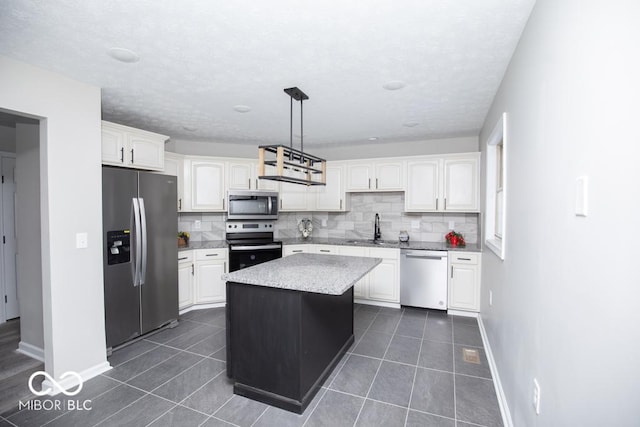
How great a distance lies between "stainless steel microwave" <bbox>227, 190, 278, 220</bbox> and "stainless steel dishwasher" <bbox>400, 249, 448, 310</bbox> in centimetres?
205

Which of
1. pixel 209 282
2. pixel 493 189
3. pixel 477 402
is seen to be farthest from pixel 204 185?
pixel 477 402

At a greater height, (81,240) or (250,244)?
(81,240)

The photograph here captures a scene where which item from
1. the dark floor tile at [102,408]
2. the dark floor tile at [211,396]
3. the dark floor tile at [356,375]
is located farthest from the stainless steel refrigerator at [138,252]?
the dark floor tile at [356,375]

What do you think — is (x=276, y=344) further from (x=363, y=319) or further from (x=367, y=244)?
(x=367, y=244)

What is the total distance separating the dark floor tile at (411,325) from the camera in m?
3.33

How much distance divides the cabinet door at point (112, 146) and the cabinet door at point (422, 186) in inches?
138

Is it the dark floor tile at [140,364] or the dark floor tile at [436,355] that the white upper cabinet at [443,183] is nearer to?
the dark floor tile at [436,355]

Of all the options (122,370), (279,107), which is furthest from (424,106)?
(122,370)

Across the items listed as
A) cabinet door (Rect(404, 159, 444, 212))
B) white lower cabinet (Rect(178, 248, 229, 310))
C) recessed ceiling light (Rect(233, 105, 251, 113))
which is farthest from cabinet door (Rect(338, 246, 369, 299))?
recessed ceiling light (Rect(233, 105, 251, 113))

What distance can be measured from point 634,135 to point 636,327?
46cm

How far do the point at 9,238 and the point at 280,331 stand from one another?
3964 millimetres

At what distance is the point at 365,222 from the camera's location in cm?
495

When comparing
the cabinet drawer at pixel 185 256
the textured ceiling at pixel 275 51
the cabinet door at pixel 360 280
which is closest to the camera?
the textured ceiling at pixel 275 51

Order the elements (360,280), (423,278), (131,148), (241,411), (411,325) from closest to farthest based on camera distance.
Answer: (241,411), (131,148), (411,325), (423,278), (360,280)
